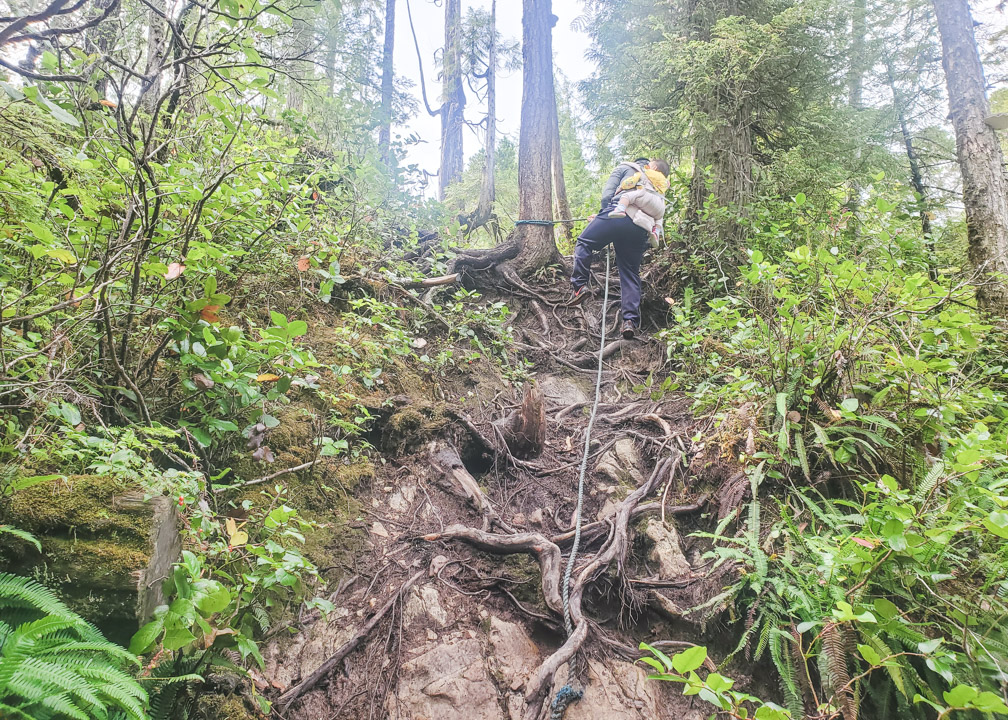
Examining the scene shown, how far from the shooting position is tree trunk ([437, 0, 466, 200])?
55.4 feet

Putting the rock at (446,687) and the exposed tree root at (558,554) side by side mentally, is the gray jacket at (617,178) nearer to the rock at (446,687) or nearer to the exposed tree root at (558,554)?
the exposed tree root at (558,554)

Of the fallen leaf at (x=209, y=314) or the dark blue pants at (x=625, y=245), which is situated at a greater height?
the dark blue pants at (x=625, y=245)

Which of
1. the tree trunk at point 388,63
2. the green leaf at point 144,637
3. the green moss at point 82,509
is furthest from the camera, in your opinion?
the tree trunk at point 388,63

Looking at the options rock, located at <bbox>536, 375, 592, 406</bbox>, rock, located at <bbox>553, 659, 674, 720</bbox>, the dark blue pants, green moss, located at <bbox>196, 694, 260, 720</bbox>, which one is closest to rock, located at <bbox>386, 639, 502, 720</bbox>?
rock, located at <bbox>553, 659, 674, 720</bbox>

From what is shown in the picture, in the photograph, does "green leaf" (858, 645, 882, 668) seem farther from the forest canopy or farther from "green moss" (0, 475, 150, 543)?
"green moss" (0, 475, 150, 543)

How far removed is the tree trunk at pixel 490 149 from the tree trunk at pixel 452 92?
1261 mm

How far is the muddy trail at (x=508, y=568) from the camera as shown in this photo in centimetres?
227

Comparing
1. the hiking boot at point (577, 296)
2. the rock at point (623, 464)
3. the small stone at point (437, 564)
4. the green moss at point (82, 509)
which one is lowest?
the small stone at point (437, 564)

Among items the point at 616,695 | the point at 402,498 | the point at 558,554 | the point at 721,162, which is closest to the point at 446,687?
the point at 616,695

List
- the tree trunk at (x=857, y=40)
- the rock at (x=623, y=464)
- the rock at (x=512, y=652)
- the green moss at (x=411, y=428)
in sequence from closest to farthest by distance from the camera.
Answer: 1. the rock at (x=512, y=652)
2. the green moss at (x=411, y=428)
3. the rock at (x=623, y=464)
4. the tree trunk at (x=857, y=40)

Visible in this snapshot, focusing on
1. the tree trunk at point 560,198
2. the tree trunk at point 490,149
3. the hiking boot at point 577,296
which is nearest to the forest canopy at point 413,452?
the hiking boot at point 577,296

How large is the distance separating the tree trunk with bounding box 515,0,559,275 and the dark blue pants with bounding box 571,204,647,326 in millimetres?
1266

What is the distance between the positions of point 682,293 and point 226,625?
6.34 m

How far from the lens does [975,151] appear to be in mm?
6328
